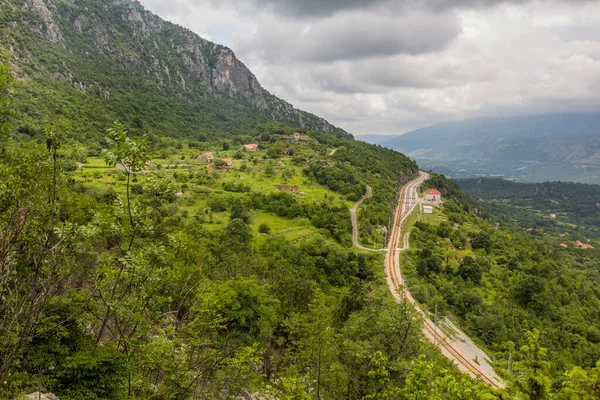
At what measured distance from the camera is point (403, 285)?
92.0 ft

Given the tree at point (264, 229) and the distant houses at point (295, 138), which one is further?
the distant houses at point (295, 138)

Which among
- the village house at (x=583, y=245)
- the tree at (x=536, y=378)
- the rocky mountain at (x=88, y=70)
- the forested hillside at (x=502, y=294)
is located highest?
the rocky mountain at (x=88, y=70)

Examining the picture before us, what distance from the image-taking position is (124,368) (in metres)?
9.44

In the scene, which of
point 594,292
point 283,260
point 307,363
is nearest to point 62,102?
point 283,260

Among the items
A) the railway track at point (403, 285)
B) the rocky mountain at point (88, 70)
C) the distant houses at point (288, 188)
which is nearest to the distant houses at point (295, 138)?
the rocky mountain at point (88, 70)

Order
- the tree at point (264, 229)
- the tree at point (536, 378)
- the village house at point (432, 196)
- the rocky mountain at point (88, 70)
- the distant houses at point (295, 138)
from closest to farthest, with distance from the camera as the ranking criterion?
the tree at point (536, 378) → the tree at point (264, 229) → the village house at point (432, 196) → the rocky mountain at point (88, 70) → the distant houses at point (295, 138)

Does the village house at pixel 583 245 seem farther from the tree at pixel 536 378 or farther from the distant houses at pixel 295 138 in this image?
the tree at pixel 536 378

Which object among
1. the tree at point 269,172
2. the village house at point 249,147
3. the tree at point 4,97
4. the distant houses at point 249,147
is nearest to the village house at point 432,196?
the tree at point 269,172

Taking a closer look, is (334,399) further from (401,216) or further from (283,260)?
(401,216)

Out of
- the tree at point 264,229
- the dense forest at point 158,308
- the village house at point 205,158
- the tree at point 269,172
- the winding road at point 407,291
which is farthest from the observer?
the village house at point 205,158

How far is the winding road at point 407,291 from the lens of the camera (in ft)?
96.3

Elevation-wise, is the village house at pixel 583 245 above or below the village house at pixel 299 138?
below

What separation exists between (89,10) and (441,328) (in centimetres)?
22994

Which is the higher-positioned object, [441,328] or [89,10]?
[89,10]
